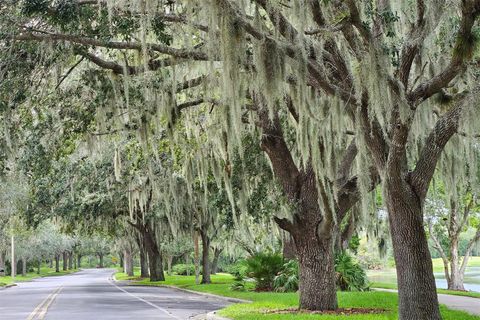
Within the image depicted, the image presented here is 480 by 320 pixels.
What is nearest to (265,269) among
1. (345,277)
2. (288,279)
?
(288,279)

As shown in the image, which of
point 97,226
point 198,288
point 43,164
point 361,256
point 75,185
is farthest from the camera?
point 361,256

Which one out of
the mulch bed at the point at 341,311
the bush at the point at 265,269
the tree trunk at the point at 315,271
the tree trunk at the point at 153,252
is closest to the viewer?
the mulch bed at the point at 341,311

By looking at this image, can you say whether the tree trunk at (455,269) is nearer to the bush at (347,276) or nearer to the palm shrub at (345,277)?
the palm shrub at (345,277)

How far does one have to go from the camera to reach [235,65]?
8.59 metres

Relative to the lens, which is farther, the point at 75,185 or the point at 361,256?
the point at 361,256

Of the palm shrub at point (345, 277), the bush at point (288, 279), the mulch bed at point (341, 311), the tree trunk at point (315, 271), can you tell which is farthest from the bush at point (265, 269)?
the tree trunk at point (315, 271)

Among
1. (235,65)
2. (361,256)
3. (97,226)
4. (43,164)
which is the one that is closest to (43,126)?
(43,164)

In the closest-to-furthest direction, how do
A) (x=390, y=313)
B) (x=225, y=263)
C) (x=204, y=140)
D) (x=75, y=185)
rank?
(x=390, y=313), (x=204, y=140), (x=75, y=185), (x=225, y=263)

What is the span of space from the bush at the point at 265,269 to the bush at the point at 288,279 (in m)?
0.83

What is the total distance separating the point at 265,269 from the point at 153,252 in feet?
44.8

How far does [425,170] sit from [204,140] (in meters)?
7.84

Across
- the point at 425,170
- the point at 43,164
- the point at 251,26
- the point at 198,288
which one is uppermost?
the point at 251,26

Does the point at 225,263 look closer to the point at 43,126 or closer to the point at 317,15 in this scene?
the point at 43,126

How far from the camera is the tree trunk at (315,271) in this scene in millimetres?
12766
